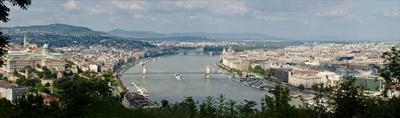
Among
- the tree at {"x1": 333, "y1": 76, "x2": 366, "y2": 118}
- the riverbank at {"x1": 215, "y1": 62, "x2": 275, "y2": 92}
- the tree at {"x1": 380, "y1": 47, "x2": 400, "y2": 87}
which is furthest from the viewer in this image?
the riverbank at {"x1": 215, "y1": 62, "x2": 275, "y2": 92}

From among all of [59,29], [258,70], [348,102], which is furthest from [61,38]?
[348,102]

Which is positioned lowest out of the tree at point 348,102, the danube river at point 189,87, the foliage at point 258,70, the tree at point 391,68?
the danube river at point 189,87

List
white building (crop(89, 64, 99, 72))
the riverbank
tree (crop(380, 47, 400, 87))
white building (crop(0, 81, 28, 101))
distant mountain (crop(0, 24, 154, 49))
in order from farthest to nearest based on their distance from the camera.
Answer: distant mountain (crop(0, 24, 154, 49)) < white building (crop(89, 64, 99, 72)) < the riverbank < white building (crop(0, 81, 28, 101)) < tree (crop(380, 47, 400, 87))

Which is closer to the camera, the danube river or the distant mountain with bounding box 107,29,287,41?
the danube river

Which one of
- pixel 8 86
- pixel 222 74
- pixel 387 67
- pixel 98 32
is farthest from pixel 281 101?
pixel 98 32

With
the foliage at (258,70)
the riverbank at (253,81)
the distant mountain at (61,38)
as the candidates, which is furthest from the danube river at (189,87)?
the distant mountain at (61,38)

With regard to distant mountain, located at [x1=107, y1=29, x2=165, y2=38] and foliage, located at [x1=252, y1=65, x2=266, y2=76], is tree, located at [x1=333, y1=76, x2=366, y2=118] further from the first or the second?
distant mountain, located at [x1=107, y1=29, x2=165, y2=38]

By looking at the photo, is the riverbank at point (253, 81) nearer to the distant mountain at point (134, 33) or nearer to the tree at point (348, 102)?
the tree at point (348, 102)

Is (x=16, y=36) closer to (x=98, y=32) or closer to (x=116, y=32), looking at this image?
(x=98, y=32)

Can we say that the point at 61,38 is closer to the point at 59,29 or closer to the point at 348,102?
the point at 59,29

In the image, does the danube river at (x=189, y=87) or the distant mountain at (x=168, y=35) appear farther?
the distant mountain at (x=168, y=35)

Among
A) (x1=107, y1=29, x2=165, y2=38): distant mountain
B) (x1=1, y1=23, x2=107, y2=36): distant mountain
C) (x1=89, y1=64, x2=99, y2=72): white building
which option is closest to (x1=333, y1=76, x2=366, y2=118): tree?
(x1=89, y1=64, x2=99, y2=72): white building
